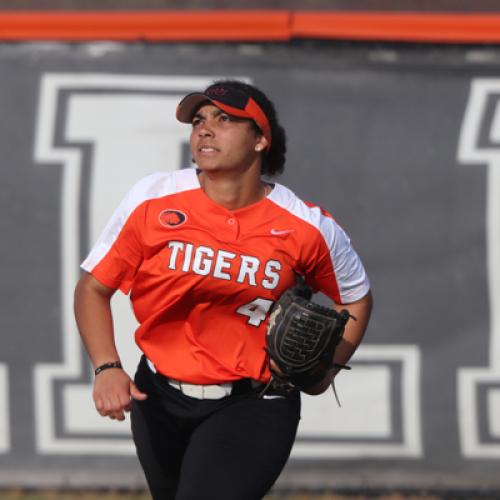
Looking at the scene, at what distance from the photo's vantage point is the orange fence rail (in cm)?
612

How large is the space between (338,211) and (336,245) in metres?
2.03

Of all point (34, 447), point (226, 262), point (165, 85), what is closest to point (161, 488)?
point (226, 262)

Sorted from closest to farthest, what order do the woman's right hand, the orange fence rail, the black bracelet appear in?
the woman's right hand
the black bracelet
the orange fence rail

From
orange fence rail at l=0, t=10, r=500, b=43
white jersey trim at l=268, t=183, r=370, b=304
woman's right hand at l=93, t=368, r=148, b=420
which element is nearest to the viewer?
woman's right hand at l=93, t=368, r=148, b=420

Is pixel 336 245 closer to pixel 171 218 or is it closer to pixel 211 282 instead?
pixel 211 282

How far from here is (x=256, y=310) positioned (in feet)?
13.5

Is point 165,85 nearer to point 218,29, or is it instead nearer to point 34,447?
point 218,29

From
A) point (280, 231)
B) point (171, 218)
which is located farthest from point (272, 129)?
point (171, 218)

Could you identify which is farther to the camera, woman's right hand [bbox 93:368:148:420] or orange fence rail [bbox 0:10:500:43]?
orange fence rail [bbox 0:10:500:43]

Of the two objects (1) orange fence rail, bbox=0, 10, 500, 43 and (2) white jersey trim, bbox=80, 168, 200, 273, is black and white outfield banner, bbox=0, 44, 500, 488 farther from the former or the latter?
(2) white jersey trim, bbox=80, 168, 200, 273

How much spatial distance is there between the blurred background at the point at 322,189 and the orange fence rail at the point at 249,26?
1 centimetres

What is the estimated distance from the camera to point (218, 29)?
6.16 m

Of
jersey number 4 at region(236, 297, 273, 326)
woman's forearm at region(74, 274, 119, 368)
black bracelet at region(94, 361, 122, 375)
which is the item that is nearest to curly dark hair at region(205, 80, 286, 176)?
jersey number 4 at region(236, 297, 273, 326)

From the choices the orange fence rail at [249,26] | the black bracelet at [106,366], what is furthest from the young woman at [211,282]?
the orange fence rail at [249,26]
